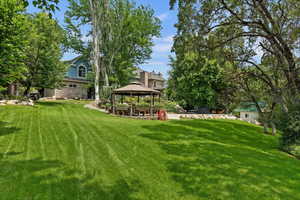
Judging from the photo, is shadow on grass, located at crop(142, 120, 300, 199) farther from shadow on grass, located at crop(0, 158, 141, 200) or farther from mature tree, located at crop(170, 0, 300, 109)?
mature tree, located at crop(170, 0, 300, 109)

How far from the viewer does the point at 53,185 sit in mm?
3893

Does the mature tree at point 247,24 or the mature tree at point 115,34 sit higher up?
the mature tree at point 115,34

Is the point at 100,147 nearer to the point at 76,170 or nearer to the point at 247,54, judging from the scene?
the point at 76,170

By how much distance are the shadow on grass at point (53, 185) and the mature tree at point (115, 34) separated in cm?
2092

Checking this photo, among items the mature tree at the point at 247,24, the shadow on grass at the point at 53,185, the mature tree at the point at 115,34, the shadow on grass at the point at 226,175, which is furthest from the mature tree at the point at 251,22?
the mature tree at the point at 115,34

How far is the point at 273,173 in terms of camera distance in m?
5.63

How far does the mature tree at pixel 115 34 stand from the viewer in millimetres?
24894

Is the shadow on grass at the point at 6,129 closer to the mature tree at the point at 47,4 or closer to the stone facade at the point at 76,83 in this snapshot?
the mature tree at the point at 47,4

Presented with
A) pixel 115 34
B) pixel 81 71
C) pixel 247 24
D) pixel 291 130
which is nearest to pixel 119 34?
pixel 115 34

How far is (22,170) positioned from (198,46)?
978 cm

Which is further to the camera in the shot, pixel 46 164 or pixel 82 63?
pixel 82 63

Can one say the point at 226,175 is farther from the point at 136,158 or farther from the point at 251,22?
the point at 251,22

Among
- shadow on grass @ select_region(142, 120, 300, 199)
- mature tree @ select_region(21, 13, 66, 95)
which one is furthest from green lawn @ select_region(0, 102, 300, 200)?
mature tree @ select_region(21, 13, 66, 95)

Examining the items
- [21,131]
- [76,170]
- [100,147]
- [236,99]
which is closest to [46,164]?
[76,170]
